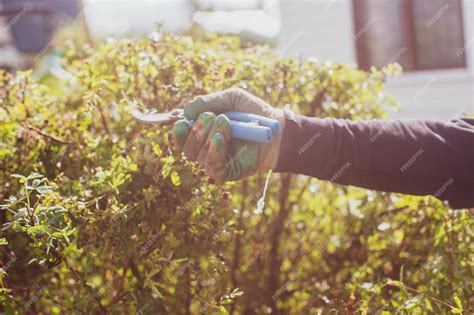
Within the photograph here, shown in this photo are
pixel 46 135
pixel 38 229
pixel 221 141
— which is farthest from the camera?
pixel 46 135

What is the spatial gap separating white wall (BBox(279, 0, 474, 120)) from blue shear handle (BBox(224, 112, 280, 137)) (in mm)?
7392

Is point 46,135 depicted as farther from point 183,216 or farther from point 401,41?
point 401,41

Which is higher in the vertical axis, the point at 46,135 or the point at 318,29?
the point at 46,135

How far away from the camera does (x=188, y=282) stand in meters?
2.40

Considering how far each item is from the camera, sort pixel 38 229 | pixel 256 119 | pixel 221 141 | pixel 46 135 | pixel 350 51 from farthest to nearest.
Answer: pixel 350 51 → pixel 46 135 → pixel 256 119 → pixel 221 141 → pixel 38 229

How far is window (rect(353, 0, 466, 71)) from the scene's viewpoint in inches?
377

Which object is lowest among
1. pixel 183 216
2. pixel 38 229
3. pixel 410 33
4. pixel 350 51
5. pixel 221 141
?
pixel 350 51

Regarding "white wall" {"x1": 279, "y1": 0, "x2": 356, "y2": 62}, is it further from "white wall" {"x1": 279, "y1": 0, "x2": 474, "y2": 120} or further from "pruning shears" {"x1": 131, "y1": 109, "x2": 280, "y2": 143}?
"pruning shears" {"x1": 131, "y1": 109, "x2": 280, "y2": 143}

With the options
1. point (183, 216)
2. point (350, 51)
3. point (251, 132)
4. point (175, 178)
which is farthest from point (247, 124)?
point (350, 51)

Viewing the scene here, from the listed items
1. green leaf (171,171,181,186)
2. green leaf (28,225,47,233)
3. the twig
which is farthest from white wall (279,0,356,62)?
green leaf (28,225,47,233)

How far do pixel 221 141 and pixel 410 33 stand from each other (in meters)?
8.25

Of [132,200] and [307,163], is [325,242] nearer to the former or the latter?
[307,163]

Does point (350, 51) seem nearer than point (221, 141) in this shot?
No

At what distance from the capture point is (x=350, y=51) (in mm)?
9617
